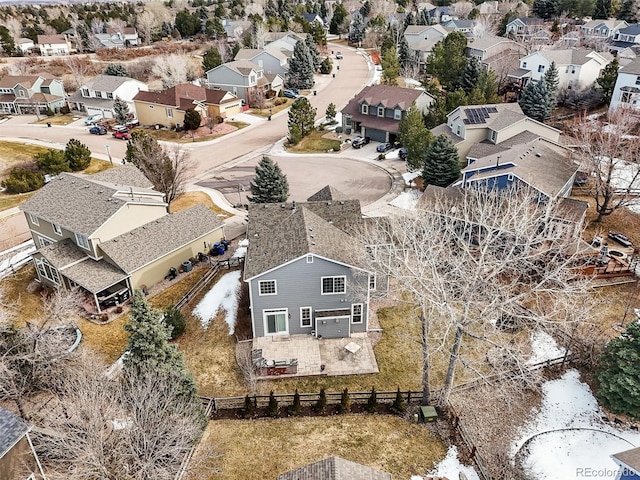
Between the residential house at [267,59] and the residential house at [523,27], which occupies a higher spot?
the residential house at [523,27]

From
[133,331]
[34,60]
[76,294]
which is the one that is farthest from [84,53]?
[133,331]

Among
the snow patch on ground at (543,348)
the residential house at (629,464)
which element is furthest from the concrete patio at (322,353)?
the residential house at (629,464)

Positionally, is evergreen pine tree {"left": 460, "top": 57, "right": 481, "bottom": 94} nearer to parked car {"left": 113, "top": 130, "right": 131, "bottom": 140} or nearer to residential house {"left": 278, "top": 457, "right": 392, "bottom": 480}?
parked car {"left": 113, "top": 130, "right": 131, "bottom": 140}

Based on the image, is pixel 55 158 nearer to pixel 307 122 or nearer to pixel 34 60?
pixel 307 122

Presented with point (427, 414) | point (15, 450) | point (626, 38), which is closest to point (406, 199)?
point (427, 414)

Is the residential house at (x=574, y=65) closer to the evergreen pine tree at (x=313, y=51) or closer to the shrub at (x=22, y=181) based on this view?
the evergreen pine tree at (x=313, y=51)

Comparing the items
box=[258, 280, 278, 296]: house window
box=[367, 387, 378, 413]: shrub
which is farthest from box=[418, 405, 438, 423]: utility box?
box=[258, 280, 278, 296]: house window
